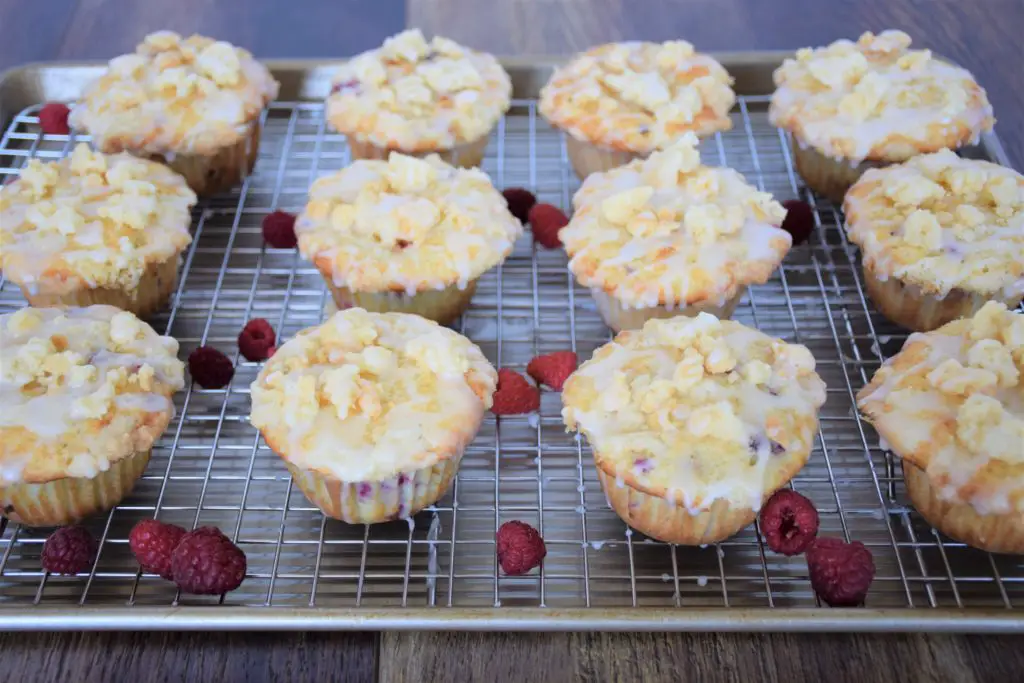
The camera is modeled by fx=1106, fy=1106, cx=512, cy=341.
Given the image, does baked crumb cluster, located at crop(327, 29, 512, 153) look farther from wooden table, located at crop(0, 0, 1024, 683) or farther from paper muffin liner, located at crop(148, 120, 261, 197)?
wooden table, located at crop(0, 0, 1024, 683)

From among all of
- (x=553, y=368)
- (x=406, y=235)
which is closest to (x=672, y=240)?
(x=553, y=368)

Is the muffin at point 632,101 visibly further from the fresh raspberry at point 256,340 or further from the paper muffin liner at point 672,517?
the paper muffin liner at point 672,517

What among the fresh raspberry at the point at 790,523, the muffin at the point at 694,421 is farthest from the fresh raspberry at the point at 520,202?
the fresh raspberry at the point at 790,523

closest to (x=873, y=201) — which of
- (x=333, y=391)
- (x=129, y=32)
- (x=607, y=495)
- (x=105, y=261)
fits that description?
(x=607, y=495)

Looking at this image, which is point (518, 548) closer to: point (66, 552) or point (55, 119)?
point (66, 552)

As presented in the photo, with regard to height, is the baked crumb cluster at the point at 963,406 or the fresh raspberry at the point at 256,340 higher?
the baked crumb cluster at the point at 963,406

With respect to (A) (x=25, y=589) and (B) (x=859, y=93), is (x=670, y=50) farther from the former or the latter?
(A) (x=25, y=589)

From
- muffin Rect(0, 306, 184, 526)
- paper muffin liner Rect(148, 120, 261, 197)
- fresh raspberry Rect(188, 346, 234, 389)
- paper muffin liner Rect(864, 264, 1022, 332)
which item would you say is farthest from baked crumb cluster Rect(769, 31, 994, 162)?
muffin Rect(0, 306, 184, 526)
